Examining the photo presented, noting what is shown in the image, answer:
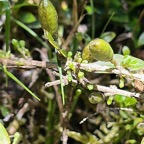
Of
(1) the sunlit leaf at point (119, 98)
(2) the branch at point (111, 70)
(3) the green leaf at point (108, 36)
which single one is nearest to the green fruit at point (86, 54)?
(2) the branch at point (111, 70)

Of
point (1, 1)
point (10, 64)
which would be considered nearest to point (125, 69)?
point (10, 64)

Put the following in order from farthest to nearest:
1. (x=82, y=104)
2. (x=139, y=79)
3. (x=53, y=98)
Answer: (x=82, y=104) < (x=53, y=98) < (x=139, y=79)

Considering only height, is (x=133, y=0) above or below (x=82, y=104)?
above

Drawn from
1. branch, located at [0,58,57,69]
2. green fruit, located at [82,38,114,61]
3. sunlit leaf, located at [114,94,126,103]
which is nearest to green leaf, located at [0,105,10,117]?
branch, located at [0,58,57,69]

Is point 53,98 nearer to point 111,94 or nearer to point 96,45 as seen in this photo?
point 111,94

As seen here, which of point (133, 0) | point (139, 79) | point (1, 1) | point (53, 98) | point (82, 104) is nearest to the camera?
point (139, 79)

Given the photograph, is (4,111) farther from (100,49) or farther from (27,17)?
(100,49)

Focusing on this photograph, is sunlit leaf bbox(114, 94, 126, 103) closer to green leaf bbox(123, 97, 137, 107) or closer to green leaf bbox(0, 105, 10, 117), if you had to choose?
green leaf bbox(123, 97, 137, 107)
